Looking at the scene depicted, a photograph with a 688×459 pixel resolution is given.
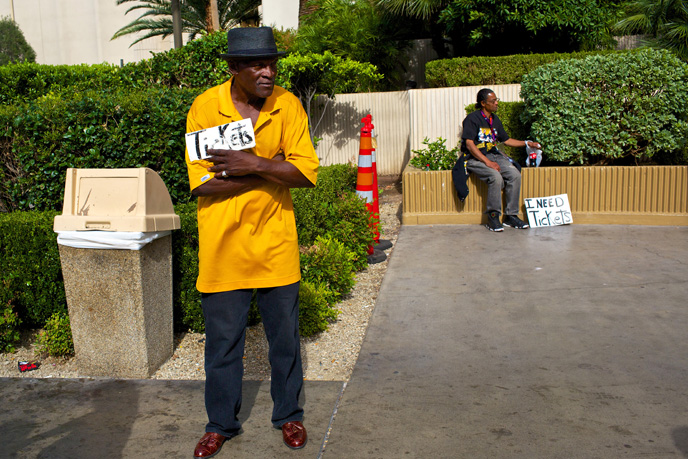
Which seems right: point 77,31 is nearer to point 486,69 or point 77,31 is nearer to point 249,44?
point 486,69

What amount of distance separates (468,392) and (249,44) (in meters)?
2.26

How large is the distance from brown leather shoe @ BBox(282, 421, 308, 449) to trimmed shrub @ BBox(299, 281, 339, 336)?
1.49 m

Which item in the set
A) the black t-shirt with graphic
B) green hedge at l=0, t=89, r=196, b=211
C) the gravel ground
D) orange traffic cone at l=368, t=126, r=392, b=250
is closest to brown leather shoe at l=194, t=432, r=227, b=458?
the gravel ground

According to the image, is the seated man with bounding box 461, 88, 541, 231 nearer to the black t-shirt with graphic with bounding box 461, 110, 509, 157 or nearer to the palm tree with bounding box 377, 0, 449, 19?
the black t-shirt with graphic with bounding box 461, 110, 509, 157

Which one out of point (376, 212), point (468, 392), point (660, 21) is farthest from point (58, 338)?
point (660, 21)

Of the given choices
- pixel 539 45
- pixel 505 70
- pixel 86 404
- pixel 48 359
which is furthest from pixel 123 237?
pixel 539 45

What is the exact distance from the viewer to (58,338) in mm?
4551

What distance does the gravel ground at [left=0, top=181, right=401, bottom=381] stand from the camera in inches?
168

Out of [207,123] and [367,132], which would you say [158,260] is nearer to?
[207,123]

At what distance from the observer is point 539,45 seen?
47.3 ft

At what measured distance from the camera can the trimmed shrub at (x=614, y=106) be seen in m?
7.90

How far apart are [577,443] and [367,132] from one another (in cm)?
409

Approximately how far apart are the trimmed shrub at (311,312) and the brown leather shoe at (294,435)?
149cm

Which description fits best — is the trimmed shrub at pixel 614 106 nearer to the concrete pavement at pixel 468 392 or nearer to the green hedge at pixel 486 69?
the concrete pavement at pixel 468 392
